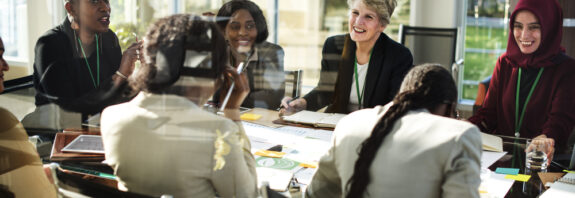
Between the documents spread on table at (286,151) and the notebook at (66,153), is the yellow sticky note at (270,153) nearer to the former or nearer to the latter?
the documents spread on table at (286,151)

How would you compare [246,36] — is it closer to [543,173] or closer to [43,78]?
[43,78]

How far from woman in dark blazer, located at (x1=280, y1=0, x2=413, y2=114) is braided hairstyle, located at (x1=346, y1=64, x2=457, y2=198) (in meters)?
0.22

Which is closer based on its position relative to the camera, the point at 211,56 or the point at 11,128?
the point at 211,56

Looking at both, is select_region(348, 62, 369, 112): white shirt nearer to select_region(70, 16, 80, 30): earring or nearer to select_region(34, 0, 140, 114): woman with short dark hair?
select_region(34, 0, 140, 114): woman with short dark hair

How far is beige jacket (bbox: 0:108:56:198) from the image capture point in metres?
1.79

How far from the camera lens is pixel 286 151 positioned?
200 centimetres

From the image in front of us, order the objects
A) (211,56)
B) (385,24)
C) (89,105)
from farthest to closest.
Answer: (385,24)
(89,105)
(211,56)

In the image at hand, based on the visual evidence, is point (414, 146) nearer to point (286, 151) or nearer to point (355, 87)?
point (355, 87)

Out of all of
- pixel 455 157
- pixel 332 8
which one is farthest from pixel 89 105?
pixel 455 157

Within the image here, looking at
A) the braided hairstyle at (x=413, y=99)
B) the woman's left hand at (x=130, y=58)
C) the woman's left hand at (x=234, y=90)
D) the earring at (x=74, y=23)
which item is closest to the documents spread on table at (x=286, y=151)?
the woman's left hand at (x=234, y=90)

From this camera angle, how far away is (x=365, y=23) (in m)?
1.77

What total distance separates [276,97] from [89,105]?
23.9 inches

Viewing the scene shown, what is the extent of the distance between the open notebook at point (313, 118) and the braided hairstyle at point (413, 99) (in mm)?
758

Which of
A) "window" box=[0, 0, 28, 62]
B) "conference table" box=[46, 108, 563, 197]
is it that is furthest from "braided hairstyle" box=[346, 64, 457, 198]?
"window" box=[0, 0, 28, 62]
